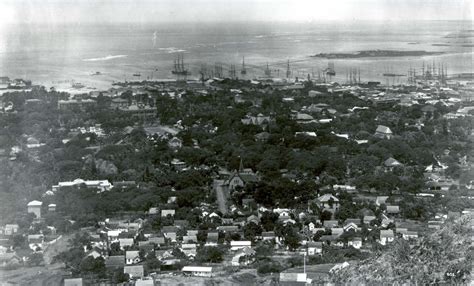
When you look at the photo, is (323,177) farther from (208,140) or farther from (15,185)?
(15,185)

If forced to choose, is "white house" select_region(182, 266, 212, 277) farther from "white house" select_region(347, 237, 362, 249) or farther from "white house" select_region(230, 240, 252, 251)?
"white house" select_region(347, 237, 362, 249)

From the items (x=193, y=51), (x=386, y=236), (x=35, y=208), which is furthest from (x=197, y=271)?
(x=193, y=51)

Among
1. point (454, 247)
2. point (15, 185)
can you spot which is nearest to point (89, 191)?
point (15, 185)

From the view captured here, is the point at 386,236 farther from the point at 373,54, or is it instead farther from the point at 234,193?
the point at 373,54

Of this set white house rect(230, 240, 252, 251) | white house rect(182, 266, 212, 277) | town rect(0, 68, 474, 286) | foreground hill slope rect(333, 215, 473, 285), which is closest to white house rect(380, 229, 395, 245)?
town rect(0, 68, 474, 286)

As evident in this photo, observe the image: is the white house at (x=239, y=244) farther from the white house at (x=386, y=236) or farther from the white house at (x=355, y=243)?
the white house at (x=386, y=236)

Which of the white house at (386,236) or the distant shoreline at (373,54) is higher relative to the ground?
the distant shoreline at (373,54)

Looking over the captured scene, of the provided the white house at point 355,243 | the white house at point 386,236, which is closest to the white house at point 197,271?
the white house at point 355,243
